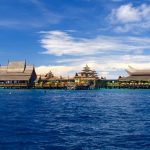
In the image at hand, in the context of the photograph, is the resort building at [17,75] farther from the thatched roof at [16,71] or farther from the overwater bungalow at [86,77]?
the overwater bungalow at [86,77]

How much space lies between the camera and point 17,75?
144 meters

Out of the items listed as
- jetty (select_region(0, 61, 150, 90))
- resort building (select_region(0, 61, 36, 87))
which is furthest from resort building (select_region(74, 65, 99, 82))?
resort building (select_region(0, 61, 36, 87))

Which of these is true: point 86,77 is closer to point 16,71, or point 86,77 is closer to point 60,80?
point 60,80

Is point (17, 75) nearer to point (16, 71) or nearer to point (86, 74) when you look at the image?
point (16, 71)

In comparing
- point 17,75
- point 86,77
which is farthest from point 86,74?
point 17,75

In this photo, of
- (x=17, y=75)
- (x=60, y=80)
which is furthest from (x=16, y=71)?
(x=60, y=80)

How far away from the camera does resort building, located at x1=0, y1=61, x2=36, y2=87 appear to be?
142 metres

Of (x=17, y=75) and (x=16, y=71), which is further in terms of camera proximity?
(x=16, y=71)

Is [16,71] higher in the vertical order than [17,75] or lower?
higher

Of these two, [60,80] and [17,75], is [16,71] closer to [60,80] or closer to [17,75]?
[17,75]

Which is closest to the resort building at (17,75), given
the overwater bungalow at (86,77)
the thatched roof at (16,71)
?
the thatched roof at (16,71)

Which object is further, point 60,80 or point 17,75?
point 60,80

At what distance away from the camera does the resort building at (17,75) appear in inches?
5581

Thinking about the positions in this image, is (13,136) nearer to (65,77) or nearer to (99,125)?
(99,125)
